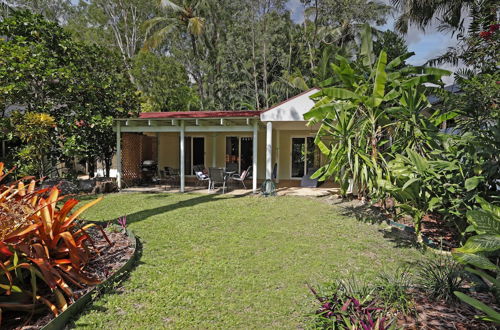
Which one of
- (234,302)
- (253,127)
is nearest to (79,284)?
(234,302)

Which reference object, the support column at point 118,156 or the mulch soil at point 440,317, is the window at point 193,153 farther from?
the mulch soil at point 440,317

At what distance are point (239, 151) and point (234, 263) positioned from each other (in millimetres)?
11822

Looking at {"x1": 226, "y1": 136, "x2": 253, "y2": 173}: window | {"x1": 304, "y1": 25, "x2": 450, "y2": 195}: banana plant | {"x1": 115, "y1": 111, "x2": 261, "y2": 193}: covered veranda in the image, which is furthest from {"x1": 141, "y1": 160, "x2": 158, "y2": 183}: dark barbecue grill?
{"x1": 304, "y1": 25, "x2": 450, "y2": 195}: banana plant

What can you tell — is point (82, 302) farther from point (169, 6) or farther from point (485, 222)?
point (169, 6)

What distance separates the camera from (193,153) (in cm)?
1691

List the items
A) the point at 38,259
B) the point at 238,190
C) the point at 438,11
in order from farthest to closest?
the point at 438,11 < the point at 238,190 < the point at 38,259

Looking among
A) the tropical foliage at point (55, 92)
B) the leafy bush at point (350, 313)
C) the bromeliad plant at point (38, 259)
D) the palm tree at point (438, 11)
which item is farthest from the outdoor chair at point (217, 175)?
the palm tree at point (438, 11)

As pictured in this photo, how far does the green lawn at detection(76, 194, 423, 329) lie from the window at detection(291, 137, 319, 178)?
6629mm

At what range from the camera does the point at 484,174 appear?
13.6 feet

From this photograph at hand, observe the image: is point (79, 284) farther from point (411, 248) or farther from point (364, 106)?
point (364, 106)

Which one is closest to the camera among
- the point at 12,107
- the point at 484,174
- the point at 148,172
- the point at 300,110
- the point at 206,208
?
the point at 484,174

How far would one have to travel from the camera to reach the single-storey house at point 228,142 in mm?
11219

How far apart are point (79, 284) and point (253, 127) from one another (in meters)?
8.46

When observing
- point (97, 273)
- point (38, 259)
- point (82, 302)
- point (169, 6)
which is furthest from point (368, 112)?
point (169, 6)
